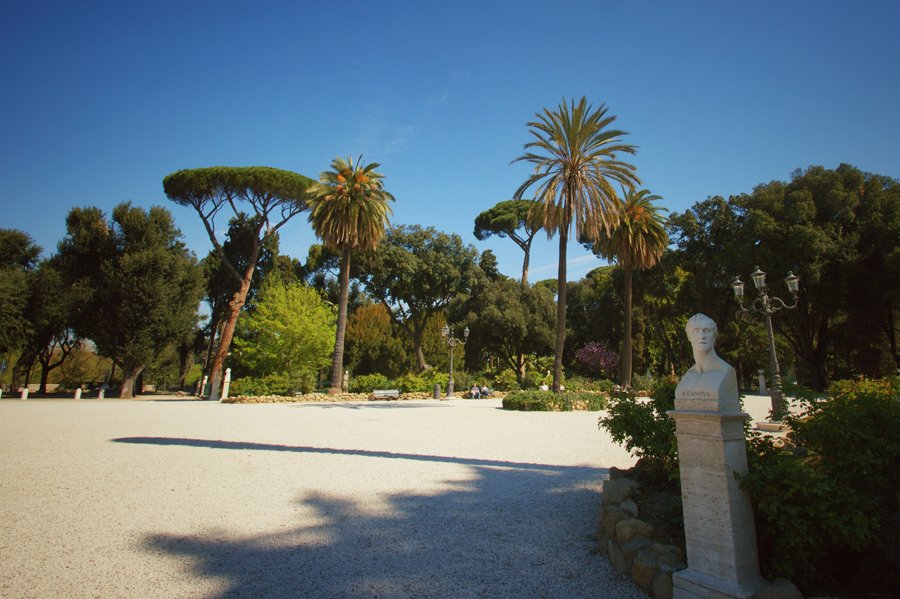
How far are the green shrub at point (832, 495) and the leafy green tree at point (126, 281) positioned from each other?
3281cm

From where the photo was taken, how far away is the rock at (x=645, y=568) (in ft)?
10.9

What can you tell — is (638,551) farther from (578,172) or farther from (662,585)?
(578,172)

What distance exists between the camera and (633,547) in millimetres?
3604

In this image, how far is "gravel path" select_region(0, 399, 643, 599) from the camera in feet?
11.7

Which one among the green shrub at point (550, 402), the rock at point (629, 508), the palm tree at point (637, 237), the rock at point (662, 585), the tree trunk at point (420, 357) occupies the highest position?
the palm tree at point (637, 237)

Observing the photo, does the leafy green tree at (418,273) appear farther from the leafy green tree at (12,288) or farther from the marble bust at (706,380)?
the marble bust at (706,380)

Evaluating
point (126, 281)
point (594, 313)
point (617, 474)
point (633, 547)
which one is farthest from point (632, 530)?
point (594, 313)

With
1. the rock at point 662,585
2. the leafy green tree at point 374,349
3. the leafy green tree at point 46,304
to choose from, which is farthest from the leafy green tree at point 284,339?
the rock at point 662,585

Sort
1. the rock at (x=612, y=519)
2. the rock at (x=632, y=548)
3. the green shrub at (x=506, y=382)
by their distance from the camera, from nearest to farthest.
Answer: the rock at (x=632, y=548) → the rock at (x=612, y=519) → the green shrub at (x=506, y=382)

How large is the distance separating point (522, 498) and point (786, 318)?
2913 centimetres

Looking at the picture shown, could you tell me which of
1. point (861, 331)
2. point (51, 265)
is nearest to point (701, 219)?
point (861, 331)

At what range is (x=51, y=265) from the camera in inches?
1182

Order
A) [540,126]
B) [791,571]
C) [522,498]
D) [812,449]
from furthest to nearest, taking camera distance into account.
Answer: [540,126] < [522,498] < [812,449] < [791,571]

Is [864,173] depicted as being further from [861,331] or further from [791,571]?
[791,571]
